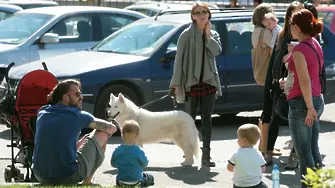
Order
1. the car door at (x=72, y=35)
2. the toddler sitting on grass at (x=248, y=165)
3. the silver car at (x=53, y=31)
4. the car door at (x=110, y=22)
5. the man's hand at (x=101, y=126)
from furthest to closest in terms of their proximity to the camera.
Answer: the car door at (x=110, y=22) → the car door at (x=72, y=35) → the silver car at (x=53, y=31) → the man's hand at (x=101, y=126) → the toddler sitting on grass at (x=248, y=165)

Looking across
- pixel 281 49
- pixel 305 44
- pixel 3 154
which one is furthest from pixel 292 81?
pixel 3 154

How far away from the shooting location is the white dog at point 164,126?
36.9 ft

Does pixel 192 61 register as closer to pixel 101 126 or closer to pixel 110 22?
pixel 101 126

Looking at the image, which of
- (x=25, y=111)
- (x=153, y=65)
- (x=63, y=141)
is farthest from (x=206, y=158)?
(x=63, y=141)

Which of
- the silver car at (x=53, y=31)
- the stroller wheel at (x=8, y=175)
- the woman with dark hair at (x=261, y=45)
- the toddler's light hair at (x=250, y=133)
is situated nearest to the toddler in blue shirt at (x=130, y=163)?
the toddler's light hair at (x=250, y=133)

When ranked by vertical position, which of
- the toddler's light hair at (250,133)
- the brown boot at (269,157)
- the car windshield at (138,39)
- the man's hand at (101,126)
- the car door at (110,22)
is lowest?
the brown boot at (269,157)

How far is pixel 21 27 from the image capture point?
17188 millimetres

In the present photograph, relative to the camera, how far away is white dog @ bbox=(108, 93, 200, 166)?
443 inches

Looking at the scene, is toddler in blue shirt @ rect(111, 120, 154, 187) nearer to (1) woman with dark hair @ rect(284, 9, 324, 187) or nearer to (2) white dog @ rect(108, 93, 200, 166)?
(1) woman with dark hair @ rect(284, 9, 324, 187)

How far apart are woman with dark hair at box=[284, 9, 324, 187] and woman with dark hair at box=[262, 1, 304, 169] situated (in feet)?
5.39

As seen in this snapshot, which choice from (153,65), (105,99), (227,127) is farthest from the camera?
(227,127)

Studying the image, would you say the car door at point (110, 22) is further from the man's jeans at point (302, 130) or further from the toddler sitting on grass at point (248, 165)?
the toddler sitting on grass at point (248, 165)

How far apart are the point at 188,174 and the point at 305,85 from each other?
2670mm

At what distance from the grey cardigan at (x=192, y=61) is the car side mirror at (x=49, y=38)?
5501 millimetres
